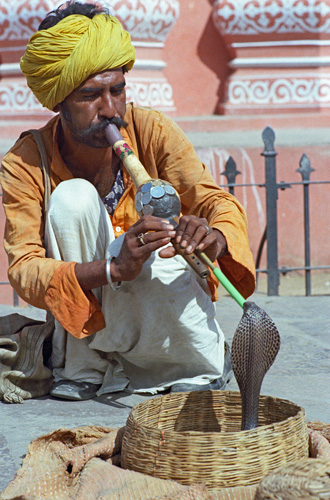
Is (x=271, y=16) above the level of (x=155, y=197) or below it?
above

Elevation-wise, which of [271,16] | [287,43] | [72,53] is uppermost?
[271,16]

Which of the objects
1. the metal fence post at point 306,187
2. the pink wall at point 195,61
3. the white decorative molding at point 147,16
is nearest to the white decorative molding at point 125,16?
the white decorative molding at point 147,16

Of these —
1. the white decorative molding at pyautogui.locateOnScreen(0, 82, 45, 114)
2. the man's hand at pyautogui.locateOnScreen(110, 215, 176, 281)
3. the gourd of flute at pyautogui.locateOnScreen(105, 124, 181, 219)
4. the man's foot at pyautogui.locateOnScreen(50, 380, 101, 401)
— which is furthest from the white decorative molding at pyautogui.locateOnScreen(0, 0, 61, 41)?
the man's hand at pyautogui.locateOnScreen(110, 215, 176, 281)

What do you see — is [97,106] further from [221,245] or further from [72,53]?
[221,245]

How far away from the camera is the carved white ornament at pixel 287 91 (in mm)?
6484

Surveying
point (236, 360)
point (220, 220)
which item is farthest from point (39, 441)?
point (220, 220)

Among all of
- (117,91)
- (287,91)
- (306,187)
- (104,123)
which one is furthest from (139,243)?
(287,91)

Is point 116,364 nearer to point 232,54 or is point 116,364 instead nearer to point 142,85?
point 142,85

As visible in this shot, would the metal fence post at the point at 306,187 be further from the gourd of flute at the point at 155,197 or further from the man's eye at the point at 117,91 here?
the gourd of flute at the point at 155,197

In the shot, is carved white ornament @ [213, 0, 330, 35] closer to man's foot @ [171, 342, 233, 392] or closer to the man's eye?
the man's eye

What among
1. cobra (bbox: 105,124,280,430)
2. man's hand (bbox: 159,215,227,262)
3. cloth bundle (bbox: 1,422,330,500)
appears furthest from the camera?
man's hand (bbox: 159,215,227,262)

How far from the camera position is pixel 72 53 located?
120 inches

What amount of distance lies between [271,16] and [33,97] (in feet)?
6.19

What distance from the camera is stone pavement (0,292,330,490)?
9.20 ft
